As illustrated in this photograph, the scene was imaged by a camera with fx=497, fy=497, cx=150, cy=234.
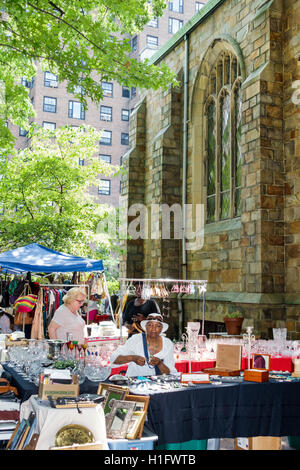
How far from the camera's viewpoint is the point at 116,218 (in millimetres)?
19078

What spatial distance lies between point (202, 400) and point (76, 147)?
1610 centimetres

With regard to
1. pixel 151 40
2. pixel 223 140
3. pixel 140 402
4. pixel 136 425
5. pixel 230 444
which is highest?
pixel 151 40

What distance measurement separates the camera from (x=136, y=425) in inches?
156

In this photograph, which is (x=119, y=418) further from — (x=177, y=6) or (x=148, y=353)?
(x=177, y=6)

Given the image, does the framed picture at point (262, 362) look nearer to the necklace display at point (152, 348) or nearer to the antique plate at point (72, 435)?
the necklace display at point (152, 348)

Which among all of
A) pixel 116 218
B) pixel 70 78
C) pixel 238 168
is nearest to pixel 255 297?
pixel 238 168

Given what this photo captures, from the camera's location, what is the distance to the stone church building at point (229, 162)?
1077 centimetres

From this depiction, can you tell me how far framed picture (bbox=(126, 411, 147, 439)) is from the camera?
3896mm

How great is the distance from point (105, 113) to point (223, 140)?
35.6 metres

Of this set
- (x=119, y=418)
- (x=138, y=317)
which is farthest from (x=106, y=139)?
(x=119, y=418)

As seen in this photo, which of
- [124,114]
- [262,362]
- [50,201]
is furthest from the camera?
[124,114]

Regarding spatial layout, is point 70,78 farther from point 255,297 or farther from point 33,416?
point 33,416

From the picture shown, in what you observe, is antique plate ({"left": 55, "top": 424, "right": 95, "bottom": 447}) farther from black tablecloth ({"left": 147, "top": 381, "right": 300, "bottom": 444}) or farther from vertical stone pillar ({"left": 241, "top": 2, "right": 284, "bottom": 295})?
vertical stone pillar ({"left": 241, "top": 2, "right": 284, "bottom": 295})

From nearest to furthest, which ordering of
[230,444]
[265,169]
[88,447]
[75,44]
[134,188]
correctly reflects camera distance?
[88,447] < [230,444] < [75,44] < [265,169] < [134,188]
